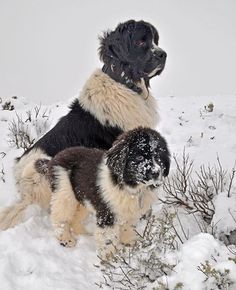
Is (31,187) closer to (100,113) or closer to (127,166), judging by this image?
(100,113)

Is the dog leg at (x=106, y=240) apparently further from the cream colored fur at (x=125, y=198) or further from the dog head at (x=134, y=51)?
the dog head at (x=134, y=51)

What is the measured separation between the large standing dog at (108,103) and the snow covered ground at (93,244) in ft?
1.38

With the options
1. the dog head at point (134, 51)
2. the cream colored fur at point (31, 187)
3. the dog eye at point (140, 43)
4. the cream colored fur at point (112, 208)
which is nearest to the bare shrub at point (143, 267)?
the cream colored fur at point (112, 208)

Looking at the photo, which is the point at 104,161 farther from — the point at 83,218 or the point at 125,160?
the point at 83,218

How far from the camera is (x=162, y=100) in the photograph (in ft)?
33.7

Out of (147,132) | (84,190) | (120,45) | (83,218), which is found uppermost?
(120,45)

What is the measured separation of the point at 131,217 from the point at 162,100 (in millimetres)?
6364

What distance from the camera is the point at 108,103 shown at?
5250 mm

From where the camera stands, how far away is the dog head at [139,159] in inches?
151

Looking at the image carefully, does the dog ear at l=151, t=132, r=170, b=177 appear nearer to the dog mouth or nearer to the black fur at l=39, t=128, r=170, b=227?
the black fur at l=39, t=128, r=170, b=227

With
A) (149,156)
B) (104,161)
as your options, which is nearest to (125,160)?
(149,156)

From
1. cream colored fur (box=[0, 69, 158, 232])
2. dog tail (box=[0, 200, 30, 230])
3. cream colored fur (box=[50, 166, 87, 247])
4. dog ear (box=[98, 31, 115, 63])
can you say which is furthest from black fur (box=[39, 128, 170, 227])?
dog ear (box=[98, 31, 115, 63])

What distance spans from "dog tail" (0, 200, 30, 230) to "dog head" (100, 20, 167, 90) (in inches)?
82.0

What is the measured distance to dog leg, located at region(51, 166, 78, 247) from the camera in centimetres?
455
